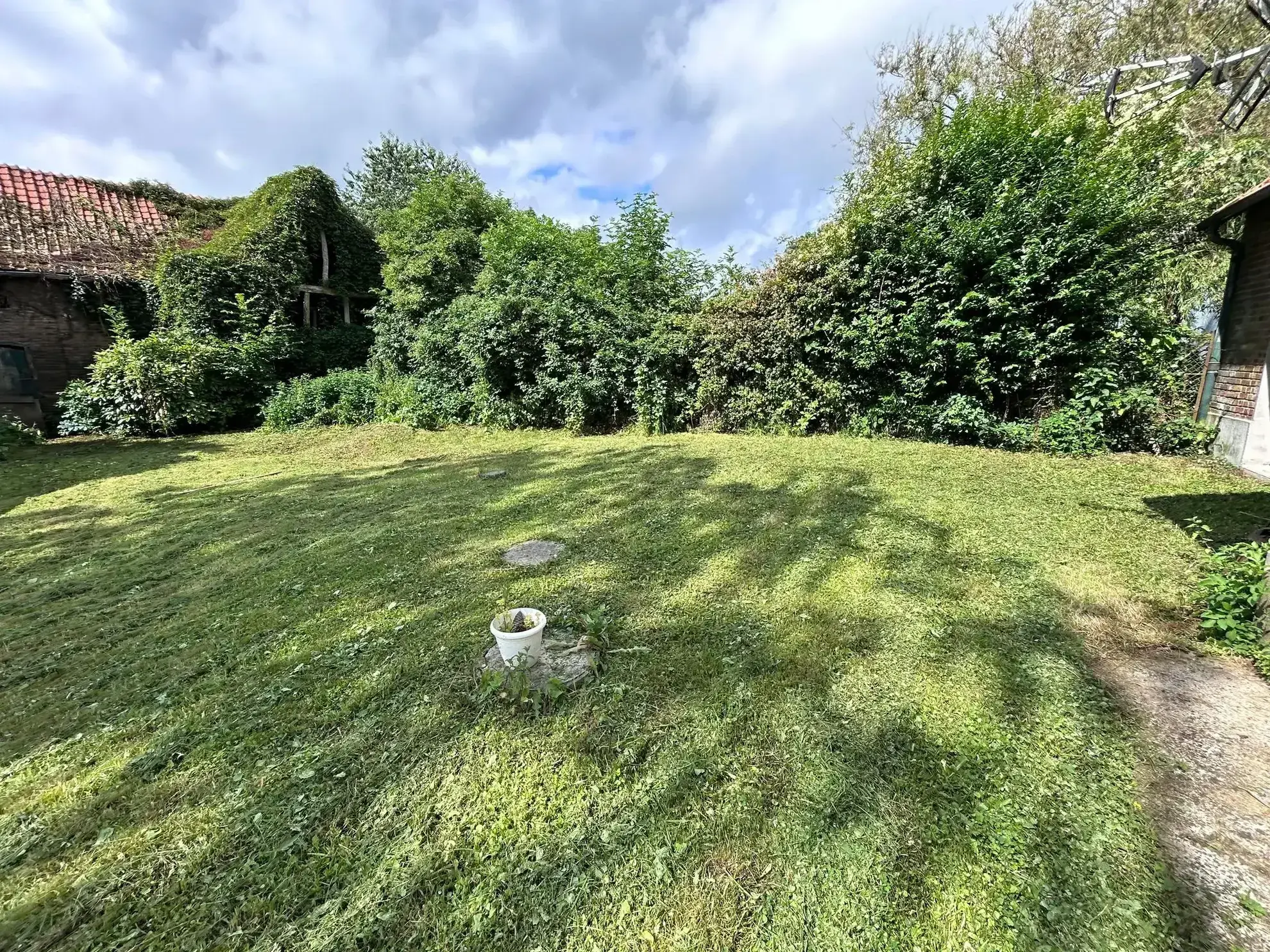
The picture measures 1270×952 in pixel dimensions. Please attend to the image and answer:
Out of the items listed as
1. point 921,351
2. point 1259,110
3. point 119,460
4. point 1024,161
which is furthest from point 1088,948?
point 1259,110

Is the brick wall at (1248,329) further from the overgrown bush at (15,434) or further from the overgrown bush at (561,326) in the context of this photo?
the overgrown bush at (15,434)

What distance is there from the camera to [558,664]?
2354 millimetres

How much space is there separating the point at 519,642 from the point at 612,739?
1.80 ft

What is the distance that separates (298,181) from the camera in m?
11.0

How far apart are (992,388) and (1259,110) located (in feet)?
28.3

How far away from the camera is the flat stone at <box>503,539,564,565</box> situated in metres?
3.57

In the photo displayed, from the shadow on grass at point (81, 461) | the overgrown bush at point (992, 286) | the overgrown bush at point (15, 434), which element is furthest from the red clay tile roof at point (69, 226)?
the overgrown bush at point (992, 286)

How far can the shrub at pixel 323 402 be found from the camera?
9672 millimetres

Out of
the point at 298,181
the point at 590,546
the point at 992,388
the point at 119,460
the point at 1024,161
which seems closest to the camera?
the point at 590,546

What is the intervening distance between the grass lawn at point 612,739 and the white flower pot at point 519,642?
23 cm

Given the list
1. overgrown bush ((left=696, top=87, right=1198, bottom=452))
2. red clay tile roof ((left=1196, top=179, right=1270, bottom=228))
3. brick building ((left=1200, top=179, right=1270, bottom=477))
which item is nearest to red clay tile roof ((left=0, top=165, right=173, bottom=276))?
overgrown bush ((left=696, top=87, right=1198, bottom=452))

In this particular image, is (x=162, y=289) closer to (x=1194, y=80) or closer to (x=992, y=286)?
(x=992, y=286)

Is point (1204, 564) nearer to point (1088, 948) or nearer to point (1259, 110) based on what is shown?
point (1088, 948)

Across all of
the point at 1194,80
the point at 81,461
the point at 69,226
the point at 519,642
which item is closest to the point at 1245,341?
the point at 1194,80
